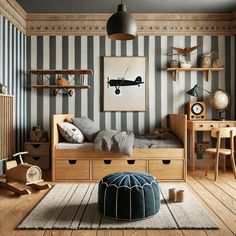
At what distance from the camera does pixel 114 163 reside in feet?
13.9

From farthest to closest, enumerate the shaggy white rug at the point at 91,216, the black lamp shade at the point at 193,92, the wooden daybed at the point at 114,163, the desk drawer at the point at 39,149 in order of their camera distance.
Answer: the black lamp shade at the point at 193,92 → the desk drawer at the point at 39,149 → the wooden daybed at the point at 114,163 → the shaggy white rug at the point at 91,216

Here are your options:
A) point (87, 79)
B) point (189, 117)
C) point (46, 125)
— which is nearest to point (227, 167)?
point (189, 117)

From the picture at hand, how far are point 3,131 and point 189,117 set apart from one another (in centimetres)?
286

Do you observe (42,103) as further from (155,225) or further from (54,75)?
(155,225)

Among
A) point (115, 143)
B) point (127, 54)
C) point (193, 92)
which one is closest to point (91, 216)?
point (115, 143)

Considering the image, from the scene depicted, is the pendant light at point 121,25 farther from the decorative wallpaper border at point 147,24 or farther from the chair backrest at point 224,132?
the decorative wallpaper border at point 147,24

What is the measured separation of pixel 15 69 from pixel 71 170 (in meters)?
1.82

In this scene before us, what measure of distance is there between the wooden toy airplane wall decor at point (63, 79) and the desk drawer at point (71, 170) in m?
1.34

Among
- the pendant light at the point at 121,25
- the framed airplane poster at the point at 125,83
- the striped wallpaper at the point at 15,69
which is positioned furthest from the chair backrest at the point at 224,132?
the striped wallpaper at the point at 15,69

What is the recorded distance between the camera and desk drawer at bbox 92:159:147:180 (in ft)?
13.9

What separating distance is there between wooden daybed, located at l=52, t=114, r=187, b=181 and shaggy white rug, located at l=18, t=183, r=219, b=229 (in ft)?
2.34

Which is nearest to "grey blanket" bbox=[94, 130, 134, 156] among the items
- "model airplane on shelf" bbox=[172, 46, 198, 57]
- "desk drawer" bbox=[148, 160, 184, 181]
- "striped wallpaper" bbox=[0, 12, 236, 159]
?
"desk drawer" bbox=[148, 160, 184, 181]

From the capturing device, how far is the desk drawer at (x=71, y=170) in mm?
4227

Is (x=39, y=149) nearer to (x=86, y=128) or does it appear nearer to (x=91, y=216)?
(x=86, y=128)
